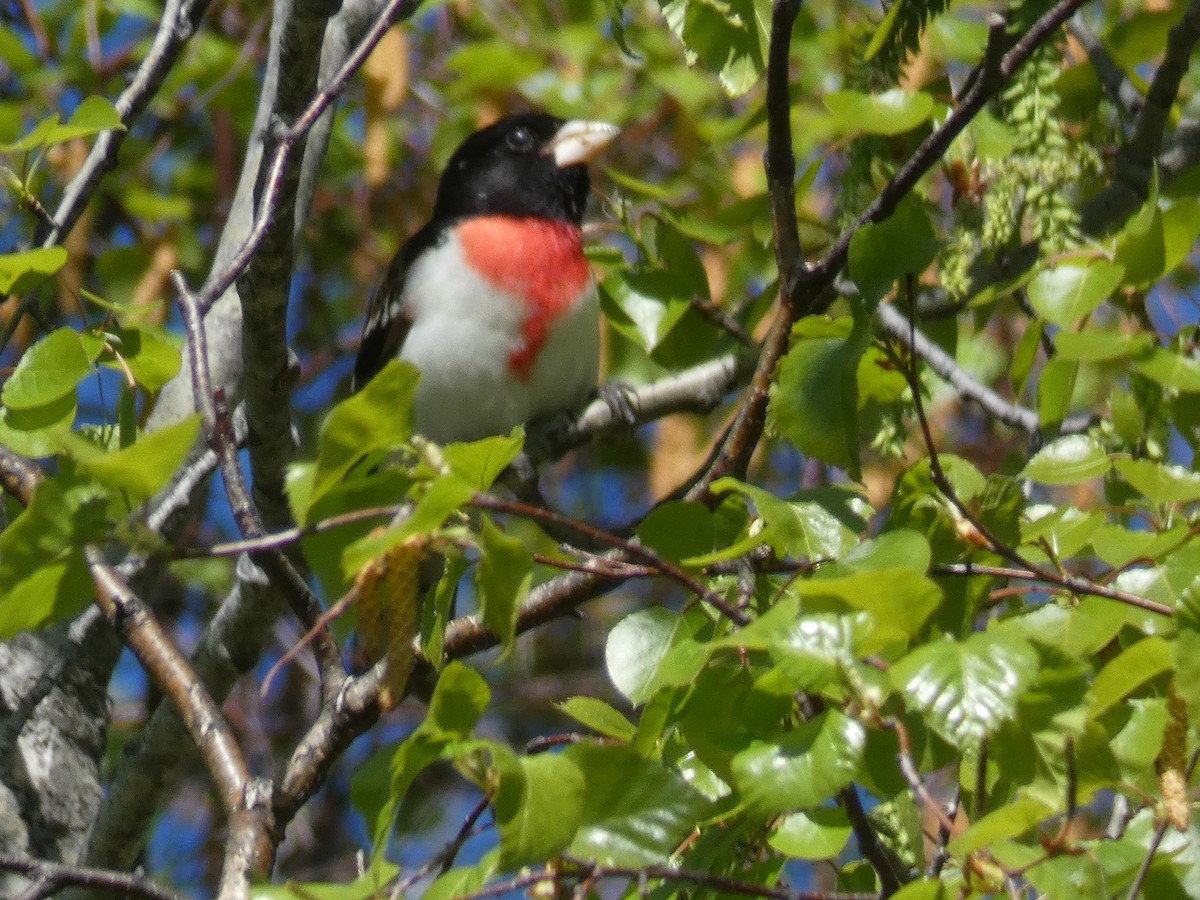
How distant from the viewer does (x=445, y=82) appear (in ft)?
17.5

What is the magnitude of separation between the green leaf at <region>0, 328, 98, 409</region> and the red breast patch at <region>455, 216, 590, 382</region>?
2108 mm

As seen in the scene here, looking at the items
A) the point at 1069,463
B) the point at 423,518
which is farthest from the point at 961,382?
the point at 423,518

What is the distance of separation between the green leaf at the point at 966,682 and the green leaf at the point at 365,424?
1.50 ft

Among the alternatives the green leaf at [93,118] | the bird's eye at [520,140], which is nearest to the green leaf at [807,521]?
the green leaf at [93,118]

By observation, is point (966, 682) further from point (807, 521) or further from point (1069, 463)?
point (1069, 463)

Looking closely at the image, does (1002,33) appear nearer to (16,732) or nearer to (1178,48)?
(1178,48)

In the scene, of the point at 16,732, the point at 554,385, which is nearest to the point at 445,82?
the point at 554,385

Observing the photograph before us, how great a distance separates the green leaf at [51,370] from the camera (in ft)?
5.43

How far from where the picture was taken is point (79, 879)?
1507 millimetres

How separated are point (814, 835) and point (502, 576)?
48 cm

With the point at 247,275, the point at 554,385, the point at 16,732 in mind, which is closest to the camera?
the point at 247,275

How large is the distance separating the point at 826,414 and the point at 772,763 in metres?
0.45

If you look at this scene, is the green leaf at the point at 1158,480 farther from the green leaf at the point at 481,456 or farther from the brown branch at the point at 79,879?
the brown branch at the point at 79,879

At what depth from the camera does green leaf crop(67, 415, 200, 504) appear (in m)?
1.15
